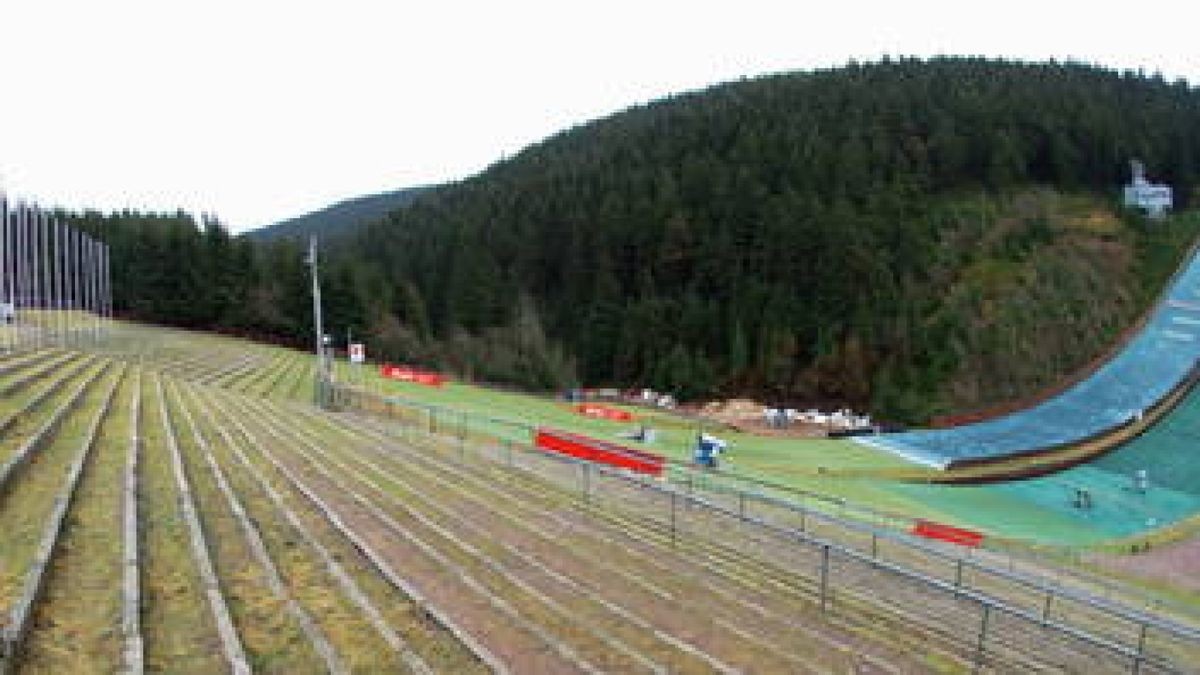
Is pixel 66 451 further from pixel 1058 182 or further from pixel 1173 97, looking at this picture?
pixel 1173 97

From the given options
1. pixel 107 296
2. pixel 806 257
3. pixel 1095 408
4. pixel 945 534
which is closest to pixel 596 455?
pixel 945 534

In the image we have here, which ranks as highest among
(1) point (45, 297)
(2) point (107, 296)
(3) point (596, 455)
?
(2) point (107, 296)

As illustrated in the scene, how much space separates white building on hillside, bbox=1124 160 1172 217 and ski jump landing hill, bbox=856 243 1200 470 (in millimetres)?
24190

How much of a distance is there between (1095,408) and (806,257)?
3534 centimetres

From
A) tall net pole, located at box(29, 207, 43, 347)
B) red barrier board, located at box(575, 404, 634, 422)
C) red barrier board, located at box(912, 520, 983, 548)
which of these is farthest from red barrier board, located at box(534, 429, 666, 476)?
red barrier board, located at box(575, 404, 634, 422)

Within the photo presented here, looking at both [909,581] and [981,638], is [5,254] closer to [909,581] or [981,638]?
[909,581]

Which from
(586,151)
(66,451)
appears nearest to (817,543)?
(66,451)

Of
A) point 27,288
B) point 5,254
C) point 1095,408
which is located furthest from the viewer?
point 1095,408

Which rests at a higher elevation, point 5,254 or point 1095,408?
point 5,254

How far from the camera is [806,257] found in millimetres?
82000

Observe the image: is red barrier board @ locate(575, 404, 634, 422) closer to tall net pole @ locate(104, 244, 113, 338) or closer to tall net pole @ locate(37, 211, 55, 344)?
tall net pole @ locate(37, 211, 55, 344)

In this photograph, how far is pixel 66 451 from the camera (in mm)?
11312

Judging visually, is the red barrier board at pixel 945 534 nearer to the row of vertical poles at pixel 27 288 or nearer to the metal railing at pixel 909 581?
the metal railing at pixel 909 581

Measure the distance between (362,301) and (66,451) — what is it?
5832 cm
